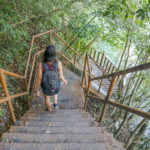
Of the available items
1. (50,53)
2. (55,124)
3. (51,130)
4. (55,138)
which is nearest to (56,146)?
(55,138)

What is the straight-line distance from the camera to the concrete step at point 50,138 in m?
1.58

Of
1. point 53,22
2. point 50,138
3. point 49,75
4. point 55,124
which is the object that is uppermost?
point 53,22

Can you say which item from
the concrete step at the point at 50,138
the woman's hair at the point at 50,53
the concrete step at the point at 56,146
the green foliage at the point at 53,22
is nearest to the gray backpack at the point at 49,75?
the woman's hair at the point at 50,53

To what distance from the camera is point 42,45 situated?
16.9 feet

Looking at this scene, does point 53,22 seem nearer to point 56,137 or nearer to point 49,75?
point 49,75

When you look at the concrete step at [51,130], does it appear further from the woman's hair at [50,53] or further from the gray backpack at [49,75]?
the woman's hair at [50,53]

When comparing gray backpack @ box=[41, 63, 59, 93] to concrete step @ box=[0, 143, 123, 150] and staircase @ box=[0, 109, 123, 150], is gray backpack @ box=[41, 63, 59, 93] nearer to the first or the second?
staircase @ box=[0, 109, 123, 150]

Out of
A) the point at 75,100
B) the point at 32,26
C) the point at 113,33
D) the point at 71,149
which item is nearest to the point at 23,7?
the point at 32,26

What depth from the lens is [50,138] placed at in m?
1.64

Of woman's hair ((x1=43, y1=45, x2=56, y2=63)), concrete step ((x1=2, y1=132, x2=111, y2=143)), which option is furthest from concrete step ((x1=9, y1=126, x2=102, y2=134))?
woman's hair ((x1=43, y1=45, x2=56, y2=63))

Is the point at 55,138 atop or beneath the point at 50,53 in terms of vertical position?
beneath

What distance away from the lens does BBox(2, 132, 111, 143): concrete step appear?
158cm

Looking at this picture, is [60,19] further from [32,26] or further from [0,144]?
[0,144]

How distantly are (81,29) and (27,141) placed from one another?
4470mm
